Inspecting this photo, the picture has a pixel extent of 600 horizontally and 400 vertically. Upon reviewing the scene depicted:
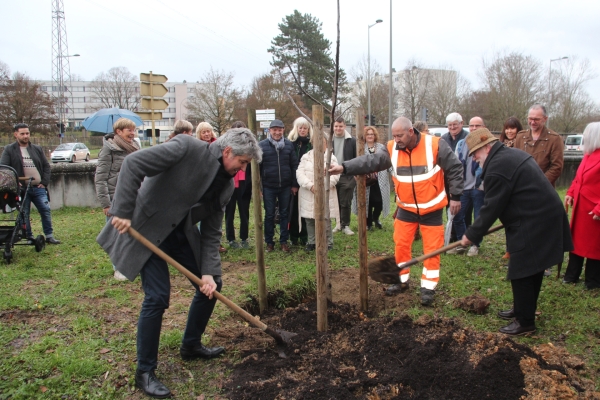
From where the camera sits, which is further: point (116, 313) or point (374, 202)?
point (374, 202)

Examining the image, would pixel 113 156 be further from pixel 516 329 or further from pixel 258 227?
pixel 516 329

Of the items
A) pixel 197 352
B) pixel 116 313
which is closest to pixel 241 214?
pixel 116 313

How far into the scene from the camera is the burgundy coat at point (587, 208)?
193 inches

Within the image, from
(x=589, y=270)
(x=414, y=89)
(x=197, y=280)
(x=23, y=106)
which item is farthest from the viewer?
(x=414, y=89)

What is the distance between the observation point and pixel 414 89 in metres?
44.0

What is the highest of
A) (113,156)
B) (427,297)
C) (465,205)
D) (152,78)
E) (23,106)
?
(23,106)

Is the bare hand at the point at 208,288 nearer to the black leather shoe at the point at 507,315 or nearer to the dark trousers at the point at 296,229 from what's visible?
the black leather shoe at the point at 507,315

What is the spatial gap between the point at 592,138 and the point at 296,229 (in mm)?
4212

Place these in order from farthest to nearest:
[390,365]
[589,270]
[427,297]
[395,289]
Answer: [395,289] → [589,270] → [427,297] → [390,365]

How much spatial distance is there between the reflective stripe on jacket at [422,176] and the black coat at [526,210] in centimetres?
77

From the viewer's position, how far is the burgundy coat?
16.1 ft

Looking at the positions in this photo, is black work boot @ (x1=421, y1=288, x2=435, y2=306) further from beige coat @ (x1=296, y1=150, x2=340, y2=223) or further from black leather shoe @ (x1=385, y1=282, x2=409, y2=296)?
beige coat @ (x1=296, y1=150, x2=340, y2=223)

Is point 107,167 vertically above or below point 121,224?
above

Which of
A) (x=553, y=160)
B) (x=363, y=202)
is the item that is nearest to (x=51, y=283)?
(x=363, y=202)
